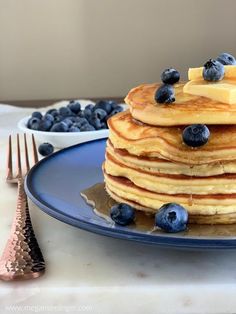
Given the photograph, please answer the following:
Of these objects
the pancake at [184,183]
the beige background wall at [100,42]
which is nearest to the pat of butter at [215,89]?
the pancake at [184,183]

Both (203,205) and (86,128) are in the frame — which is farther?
(86,128)

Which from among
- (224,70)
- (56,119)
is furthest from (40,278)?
(56,119)

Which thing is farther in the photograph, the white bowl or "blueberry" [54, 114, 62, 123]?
"blueberry" [54, 114, 62, 123]

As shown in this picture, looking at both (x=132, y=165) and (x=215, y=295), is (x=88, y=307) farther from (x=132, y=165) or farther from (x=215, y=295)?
(x=132, y=165)

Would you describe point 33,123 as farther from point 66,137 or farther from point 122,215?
point 122,215

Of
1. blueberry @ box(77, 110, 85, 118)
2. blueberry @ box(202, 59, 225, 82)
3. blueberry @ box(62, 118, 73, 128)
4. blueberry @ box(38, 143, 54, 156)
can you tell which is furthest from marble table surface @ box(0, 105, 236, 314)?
blueberry @ box(77, 110, 85, 118)

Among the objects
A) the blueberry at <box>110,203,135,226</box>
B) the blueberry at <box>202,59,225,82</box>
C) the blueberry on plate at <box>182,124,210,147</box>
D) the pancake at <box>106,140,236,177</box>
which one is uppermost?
the blueberry at <box>202,59,225,82</box>

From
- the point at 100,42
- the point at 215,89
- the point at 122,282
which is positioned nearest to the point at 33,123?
the point at 215,89

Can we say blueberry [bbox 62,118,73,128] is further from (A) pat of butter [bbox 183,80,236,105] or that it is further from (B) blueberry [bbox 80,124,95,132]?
(A) pat of butter [bbox 183,80,236,105]
